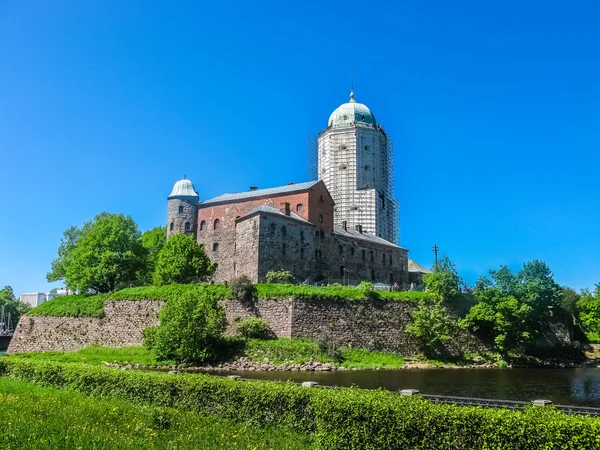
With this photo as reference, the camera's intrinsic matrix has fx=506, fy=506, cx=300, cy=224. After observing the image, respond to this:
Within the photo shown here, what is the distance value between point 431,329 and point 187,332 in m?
22.9

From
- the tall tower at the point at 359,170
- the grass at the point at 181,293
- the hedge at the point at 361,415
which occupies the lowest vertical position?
the hedge at the point at 361,415

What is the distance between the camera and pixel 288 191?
62.4 metres

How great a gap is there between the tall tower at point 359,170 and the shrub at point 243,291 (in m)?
37.9

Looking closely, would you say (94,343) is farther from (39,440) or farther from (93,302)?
(39,440)

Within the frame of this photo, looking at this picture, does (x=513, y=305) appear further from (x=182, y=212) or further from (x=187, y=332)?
(x=182, y=212)

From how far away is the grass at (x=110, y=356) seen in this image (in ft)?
136

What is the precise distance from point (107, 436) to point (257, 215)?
40815mm

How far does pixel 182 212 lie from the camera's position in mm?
66625

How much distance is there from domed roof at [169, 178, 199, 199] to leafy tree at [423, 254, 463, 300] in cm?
3264

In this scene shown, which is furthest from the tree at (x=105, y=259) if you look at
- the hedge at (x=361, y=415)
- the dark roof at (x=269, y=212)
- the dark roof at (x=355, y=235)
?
the hedge at (x=361, y=415)

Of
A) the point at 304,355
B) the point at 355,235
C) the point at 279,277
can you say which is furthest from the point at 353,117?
the point at 304,355

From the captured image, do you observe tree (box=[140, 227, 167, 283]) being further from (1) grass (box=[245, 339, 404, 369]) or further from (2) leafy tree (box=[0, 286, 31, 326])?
(2) leafy tree (box=[0, 286, 31, 326])

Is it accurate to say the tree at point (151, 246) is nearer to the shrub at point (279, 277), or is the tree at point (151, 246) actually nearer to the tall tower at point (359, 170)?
the shrub at point (279, 277)

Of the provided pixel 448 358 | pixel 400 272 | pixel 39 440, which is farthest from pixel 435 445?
pixel 400 272
